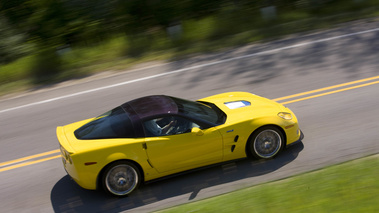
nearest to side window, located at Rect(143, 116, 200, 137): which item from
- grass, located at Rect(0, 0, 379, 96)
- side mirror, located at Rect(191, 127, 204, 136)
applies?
side mirror, located at Rect(191, 127, 204, 136)

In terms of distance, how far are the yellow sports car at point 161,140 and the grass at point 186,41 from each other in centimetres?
654

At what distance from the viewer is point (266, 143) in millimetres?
7230

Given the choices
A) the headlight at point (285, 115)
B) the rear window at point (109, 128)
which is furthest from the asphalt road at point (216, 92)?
the rear window at point (109, 128)

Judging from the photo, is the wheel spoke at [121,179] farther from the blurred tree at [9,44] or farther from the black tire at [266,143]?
the blurred tree at [9,44]

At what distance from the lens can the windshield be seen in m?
7.07

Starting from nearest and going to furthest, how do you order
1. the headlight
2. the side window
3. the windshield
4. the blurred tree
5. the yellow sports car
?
the yellow sports car
the side window
the windshield
the headlight
the blurred tree

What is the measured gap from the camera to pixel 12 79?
13.8m

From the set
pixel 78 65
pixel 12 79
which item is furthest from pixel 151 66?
pixel 12 79

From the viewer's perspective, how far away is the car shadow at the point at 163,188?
21.7 feet

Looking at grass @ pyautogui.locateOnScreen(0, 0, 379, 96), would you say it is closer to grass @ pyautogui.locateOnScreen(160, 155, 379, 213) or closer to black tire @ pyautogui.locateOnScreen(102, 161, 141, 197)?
black tire @ pyautogui.locateOnScreen(102, 161, 141, 197)

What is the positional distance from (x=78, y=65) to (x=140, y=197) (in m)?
8.32

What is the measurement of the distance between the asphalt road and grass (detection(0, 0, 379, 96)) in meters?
0.81

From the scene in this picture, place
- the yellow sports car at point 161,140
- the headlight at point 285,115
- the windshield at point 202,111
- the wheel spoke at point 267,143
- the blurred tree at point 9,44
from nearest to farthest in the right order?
the yellow sports car at point 161,140
the windshield at point 202,111
the wheel spoke at point 267,143
the headlight at point 285,115
the blurred tree at point 9,44

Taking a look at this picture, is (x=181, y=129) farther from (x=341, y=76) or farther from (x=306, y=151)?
(x=341, y=76)
